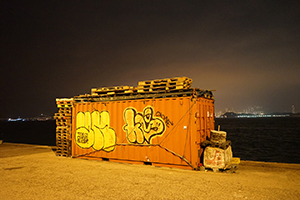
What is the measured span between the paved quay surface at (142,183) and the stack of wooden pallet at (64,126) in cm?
334

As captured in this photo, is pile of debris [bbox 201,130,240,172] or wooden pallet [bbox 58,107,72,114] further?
wooden pallet [bbox 58,107,72,114]

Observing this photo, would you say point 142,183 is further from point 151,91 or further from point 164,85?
point 164,85

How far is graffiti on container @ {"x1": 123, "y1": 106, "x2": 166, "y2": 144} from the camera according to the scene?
1013 cm

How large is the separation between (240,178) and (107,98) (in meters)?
7.82

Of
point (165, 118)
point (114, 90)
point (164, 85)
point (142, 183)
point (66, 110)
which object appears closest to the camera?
point (142, 183)

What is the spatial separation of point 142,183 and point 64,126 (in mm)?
8341

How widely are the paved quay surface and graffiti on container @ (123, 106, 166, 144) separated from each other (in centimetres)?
156

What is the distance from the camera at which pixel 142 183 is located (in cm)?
709

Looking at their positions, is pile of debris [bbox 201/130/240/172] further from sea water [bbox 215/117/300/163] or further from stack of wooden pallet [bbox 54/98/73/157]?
sea water [bbox 215/117/300/163]

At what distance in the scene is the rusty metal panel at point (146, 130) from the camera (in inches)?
369

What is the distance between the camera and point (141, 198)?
18.7ft

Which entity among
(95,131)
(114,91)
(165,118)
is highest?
(114,91)

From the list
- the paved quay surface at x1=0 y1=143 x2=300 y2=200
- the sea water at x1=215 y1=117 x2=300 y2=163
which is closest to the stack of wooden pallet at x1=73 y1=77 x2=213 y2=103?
the paved quay surface at x1=0 y1=143 x2=300 y2=200

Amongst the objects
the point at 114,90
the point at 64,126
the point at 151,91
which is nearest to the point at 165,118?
the point at 151,91
